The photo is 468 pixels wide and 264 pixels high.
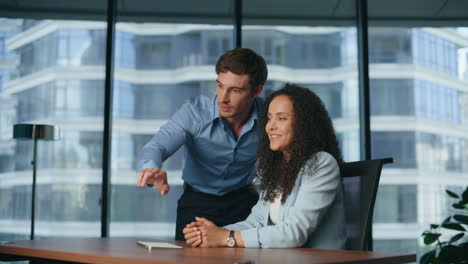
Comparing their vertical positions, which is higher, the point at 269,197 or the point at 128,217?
the point at 269,197

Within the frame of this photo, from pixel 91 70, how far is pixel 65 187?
42.8 inches

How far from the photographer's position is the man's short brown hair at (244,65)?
92.1 inches

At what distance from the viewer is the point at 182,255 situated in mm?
1421

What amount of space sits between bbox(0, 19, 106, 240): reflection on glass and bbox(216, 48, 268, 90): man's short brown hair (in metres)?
2.73

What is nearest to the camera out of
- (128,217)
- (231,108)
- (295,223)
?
(295,223)

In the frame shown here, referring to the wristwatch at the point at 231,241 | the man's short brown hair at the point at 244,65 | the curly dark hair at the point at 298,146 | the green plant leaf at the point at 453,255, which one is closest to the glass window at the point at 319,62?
the green plant leaf at the point at 453,255

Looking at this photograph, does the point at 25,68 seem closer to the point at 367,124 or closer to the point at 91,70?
the point at 91,70

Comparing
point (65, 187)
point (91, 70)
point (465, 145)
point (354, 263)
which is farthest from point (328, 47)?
point (354, 263)

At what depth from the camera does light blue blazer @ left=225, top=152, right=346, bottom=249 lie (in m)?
1.69

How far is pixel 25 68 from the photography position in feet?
16.3

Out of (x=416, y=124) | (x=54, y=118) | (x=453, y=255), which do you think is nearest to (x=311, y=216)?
(x=453, y=255)

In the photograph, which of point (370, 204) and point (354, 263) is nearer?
point (354, 263)

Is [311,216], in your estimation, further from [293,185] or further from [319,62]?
[319,62]

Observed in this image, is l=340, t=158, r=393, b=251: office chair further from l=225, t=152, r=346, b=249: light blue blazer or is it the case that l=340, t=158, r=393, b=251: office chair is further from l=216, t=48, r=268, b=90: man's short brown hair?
l=216, t=48, r=268, b=90: man's short brown hair
